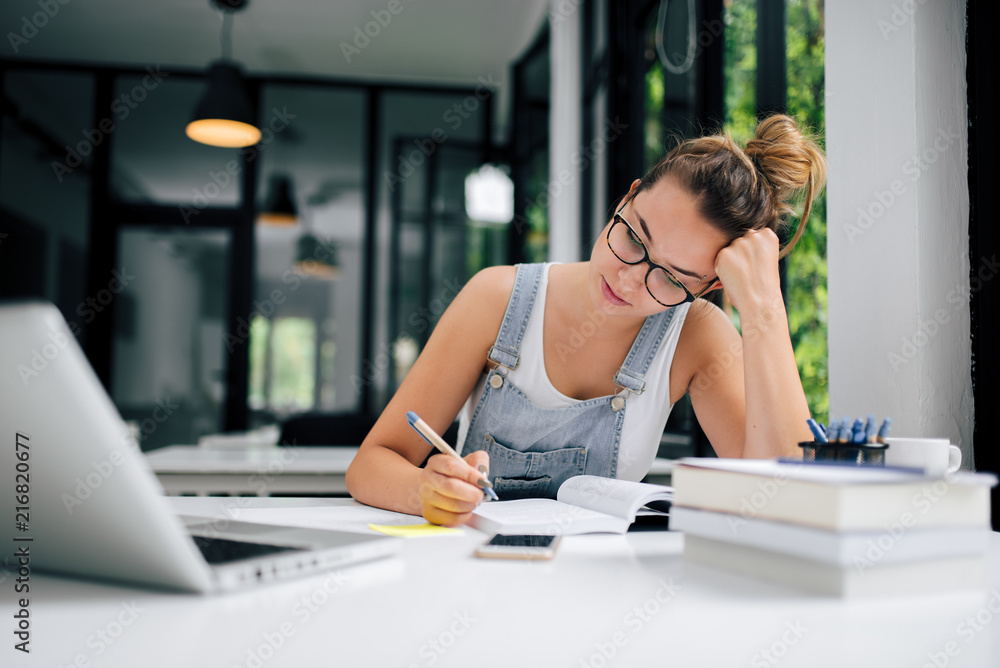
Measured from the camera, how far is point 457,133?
217 inches

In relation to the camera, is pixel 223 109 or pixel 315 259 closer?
pixel 223 109

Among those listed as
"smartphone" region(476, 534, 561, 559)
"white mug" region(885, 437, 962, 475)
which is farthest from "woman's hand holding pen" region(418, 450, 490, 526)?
"white mug" region(885, 437, 962, 475)

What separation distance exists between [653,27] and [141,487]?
312cm

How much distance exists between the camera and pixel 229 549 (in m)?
0.65

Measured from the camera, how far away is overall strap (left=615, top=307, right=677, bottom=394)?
4.53 feet

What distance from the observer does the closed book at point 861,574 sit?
596 millimetres

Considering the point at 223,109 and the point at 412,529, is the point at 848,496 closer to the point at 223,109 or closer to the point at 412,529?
the point at 412,529

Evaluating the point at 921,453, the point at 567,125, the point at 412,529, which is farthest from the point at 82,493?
the point at 567,125

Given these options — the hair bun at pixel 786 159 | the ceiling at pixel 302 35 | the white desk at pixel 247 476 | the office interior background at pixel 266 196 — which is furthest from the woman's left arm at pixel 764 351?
the ceiling at pixel 302 35

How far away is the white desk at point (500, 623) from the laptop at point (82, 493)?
0.02m

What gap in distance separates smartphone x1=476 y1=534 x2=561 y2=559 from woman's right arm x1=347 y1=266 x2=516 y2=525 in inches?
13.7

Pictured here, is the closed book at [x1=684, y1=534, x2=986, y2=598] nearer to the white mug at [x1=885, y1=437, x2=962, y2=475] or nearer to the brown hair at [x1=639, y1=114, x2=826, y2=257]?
the white mug at [x1=885, y1=437, x2=962, y2=475]

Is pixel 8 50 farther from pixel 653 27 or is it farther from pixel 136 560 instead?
pixel 136 560

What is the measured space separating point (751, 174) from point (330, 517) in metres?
0.91
